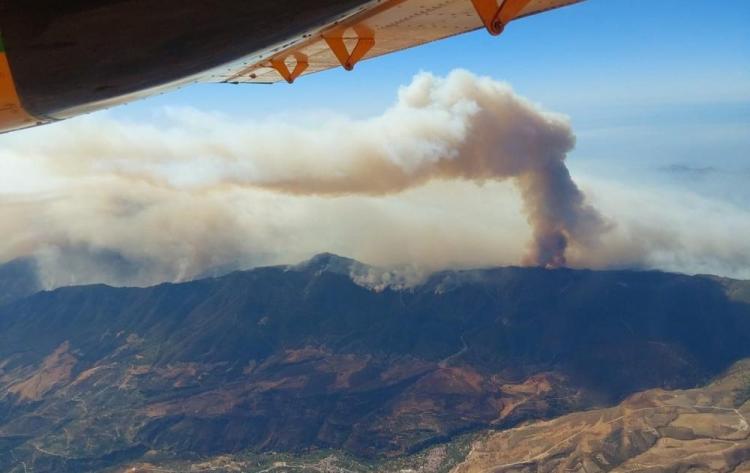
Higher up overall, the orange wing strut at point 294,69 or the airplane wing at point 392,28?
the orange wing strut at point 294,69

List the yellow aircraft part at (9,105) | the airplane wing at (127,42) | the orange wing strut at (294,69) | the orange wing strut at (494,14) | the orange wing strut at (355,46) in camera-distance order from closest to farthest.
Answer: the airplane wing at (127,42), the yellow aircraft part at (9,105), the orange wing strut at (494,14), the orange wing strut at (355,46), the orange wing strut at (294,69)

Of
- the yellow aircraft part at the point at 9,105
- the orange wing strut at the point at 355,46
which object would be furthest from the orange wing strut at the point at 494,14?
the yellow aircraft part at the point at 9,105

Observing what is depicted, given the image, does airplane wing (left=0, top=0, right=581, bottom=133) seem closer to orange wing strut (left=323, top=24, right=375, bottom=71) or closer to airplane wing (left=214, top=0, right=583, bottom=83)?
airplane wing (left=214, top=0, right=583, bottom=83)

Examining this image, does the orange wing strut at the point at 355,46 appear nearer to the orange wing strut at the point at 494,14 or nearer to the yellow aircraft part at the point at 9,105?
the orange wing strut at the point at 494,14

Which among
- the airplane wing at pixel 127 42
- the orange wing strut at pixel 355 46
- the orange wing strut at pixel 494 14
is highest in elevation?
the airplane wing at pixel 127 42

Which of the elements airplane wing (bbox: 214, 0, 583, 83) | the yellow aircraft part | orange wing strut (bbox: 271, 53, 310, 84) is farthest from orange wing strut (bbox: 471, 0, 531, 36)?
the yellow aircraft part

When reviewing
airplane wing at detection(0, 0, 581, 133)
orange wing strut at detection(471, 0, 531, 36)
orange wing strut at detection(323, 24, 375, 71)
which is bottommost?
orange wing strut at detection(471, 0, 531, 36)

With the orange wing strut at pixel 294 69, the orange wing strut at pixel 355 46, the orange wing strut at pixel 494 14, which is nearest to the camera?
the orange wing strut at pixel 494 14

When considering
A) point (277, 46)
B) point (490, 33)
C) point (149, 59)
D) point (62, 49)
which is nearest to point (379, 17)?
point (490, 33)

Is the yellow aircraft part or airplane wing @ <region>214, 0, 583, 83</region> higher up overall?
the yellow aircraft part

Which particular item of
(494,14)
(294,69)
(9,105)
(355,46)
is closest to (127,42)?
(9,105)
